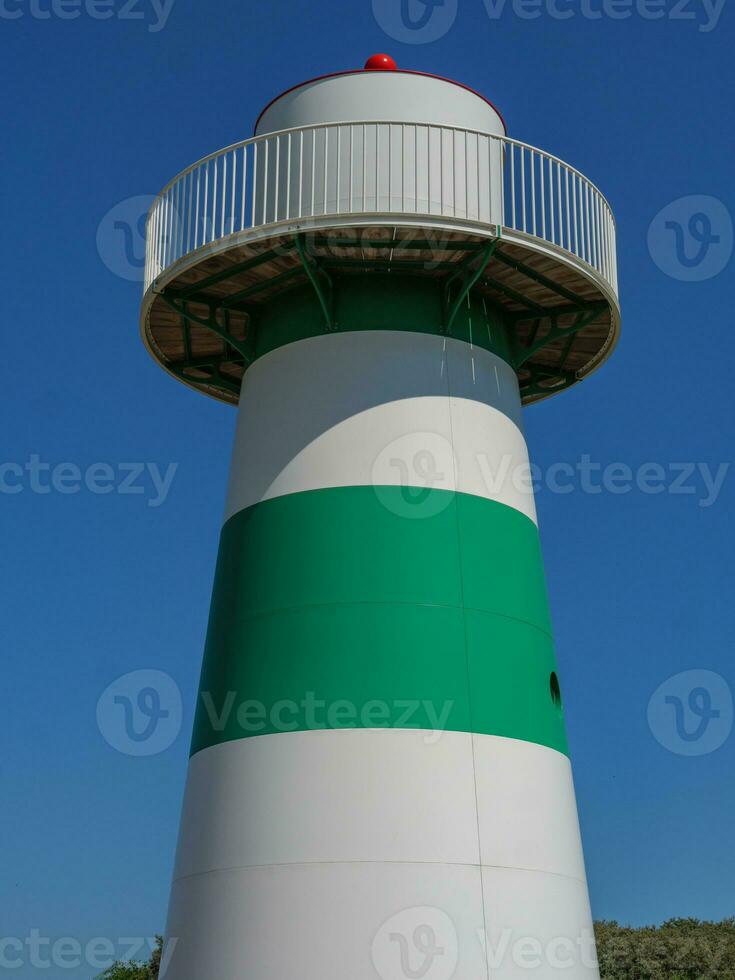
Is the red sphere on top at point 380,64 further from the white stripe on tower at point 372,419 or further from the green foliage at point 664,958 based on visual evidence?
the green foliage at point 664,958

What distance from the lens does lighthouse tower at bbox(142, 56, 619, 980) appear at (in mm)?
11656

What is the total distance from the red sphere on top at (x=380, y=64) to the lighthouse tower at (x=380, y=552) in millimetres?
33

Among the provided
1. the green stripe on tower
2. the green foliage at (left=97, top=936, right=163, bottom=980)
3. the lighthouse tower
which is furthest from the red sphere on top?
the green foliage at (left=97, top=936, right=163, bottom=980)

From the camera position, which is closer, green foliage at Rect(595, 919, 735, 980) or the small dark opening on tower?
the small dark opening on tower

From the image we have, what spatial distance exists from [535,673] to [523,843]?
1849mm

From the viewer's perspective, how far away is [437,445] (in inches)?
531

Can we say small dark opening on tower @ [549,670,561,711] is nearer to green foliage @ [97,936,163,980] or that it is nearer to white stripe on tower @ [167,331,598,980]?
white stripe on tower @ [167,331,598,980]

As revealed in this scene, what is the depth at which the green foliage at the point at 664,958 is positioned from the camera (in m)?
32.2

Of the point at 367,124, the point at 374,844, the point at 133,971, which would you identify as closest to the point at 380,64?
the point at 367,124

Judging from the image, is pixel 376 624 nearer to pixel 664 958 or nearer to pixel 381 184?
pixel 381 184

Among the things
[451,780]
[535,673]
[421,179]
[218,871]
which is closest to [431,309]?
[421,179]

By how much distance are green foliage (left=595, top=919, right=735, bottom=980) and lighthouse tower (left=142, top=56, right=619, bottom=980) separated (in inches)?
852

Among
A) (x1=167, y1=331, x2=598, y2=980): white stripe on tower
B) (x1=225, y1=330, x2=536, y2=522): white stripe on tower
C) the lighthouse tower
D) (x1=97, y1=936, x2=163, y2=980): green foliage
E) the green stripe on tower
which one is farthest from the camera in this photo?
(x1=97, y1=936, x2=163, y2=980): green foliage

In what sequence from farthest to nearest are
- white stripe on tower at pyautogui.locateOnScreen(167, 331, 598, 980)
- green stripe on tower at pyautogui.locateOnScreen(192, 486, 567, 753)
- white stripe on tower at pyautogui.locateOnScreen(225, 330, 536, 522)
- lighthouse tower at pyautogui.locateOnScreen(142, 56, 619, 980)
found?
white stripe on tower at pyautogui.locateOnScreen(225, 330, 536, 522) → green stripe on tower at pyautogui.locateOnScreen(192, 486, 567, 753) → lighthouse tower at pyautogui.locateOnScreen(142, 56, 619, 980) → white stripe on tower at pyautogui.locateOnScreen(167, 331, 598, 980)
